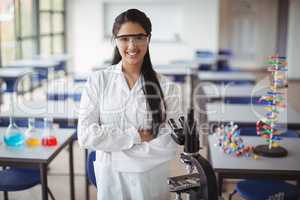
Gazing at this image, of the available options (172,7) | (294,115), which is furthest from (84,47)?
(294,115)

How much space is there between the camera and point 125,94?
1.81 meters

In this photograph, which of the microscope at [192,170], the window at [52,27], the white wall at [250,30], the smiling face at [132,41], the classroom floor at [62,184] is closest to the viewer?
the microscope at [192,170]

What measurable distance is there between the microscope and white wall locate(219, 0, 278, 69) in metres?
8.43

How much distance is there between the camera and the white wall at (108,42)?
30.5 ft

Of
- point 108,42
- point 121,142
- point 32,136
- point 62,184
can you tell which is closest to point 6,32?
point 108,42

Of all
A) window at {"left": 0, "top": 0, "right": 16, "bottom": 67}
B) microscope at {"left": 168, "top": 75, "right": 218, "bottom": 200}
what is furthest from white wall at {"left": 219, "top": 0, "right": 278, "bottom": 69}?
microscope at {"left": 168, "top": 75, "right": 218, "bottom": 200}

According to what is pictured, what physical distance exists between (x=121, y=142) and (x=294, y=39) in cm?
840

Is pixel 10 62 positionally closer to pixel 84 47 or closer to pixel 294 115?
pixel 84 47

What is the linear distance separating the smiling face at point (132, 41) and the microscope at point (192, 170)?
18.2 inches

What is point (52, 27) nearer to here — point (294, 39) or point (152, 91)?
point (294, 39)

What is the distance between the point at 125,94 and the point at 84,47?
796 cm

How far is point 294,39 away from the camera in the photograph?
9.19 meters

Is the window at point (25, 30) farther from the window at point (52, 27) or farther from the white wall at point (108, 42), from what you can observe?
the white wall at point (108, 42)

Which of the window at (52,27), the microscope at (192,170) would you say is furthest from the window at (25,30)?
the microscope at (192,170)
